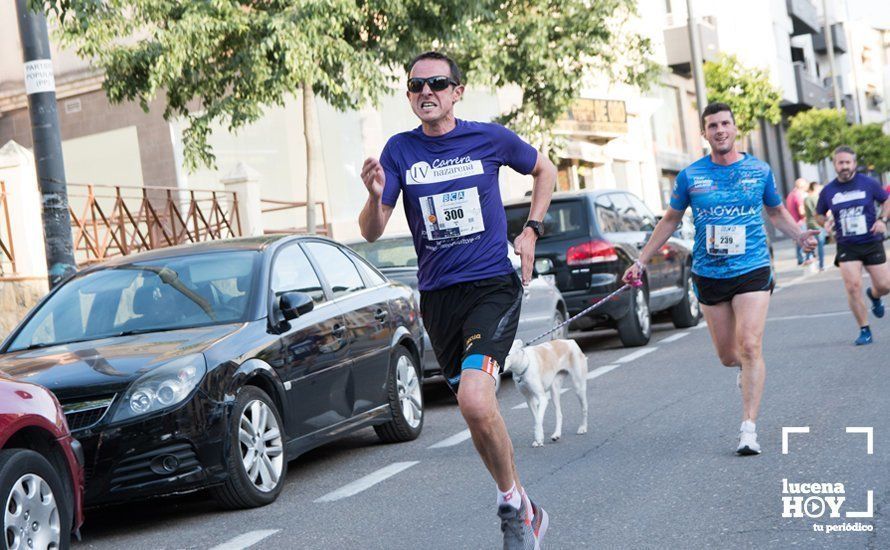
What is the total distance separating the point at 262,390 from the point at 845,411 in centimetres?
371

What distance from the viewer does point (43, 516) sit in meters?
5.95

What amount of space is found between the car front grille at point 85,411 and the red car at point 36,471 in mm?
664

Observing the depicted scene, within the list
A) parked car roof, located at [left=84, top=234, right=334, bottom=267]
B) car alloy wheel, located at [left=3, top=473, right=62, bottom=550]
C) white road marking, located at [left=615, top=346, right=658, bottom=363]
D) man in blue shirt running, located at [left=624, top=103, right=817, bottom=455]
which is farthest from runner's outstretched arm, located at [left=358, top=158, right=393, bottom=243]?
white road marking, located at [left=615, top=346, right=658, bottom=363]

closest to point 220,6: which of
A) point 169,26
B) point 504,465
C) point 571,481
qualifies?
point 169,26

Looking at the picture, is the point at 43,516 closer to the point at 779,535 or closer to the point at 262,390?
the point at 262,390

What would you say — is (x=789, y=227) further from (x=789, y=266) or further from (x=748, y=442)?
(x=789, y=266)

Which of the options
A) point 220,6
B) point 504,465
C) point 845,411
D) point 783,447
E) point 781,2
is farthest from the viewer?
point 781,2

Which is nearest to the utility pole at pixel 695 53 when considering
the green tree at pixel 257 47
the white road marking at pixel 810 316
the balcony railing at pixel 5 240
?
the green tree at pixel 257 47

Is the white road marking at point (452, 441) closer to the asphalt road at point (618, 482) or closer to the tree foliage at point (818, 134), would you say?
the asphalt road at point (618, 482)

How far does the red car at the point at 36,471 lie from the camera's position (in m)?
5.75

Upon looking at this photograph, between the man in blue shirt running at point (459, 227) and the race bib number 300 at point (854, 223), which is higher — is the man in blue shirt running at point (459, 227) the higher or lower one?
the higher one

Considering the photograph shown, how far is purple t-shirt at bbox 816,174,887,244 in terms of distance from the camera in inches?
541

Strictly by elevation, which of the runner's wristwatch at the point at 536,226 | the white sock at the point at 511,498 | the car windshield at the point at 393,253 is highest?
the runner's wristwatch at the point at 536,226

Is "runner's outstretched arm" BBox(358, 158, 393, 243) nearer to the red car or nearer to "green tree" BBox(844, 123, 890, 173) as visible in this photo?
the red car
